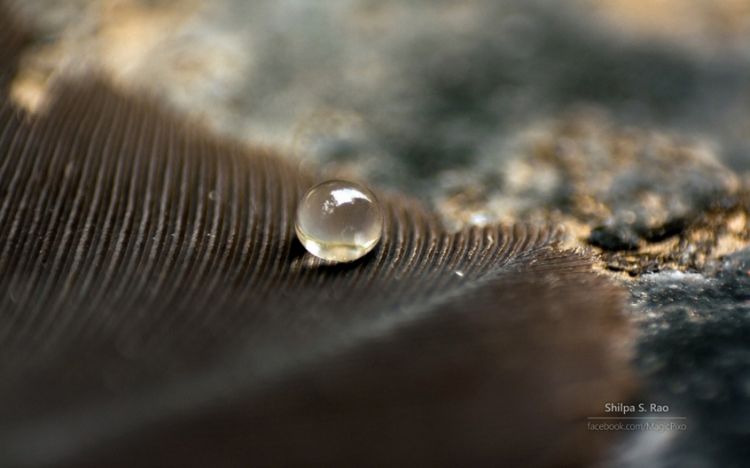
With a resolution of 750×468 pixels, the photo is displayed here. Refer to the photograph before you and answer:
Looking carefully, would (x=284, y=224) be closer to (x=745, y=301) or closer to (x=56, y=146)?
(x=56, y=146)

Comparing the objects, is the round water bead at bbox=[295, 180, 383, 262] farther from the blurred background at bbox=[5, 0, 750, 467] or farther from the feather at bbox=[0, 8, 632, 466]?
the blurred background at bbox=[5, 0, 750, 467]

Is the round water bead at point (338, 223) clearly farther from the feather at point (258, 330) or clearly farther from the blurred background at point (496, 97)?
the blurred background at point (496, 97)

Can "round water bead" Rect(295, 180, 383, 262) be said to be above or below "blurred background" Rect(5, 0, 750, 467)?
below

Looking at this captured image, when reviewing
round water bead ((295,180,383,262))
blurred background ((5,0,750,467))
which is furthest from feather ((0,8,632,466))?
blurred background ((5,0,750,467))

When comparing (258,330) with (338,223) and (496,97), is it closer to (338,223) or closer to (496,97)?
(338,223)

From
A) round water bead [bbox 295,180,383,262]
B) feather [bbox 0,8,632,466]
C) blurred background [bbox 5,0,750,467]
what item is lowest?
feather [bbox 0,8,632,466]

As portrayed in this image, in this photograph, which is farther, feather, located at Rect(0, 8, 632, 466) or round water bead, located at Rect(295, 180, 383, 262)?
round water bead, located at Rect(295, 180, 383, 262)

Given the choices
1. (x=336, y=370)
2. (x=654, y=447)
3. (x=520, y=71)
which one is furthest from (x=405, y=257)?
(x=520, y=71)

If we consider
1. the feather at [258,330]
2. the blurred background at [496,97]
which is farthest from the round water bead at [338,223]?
the blurred background at [496,97]
